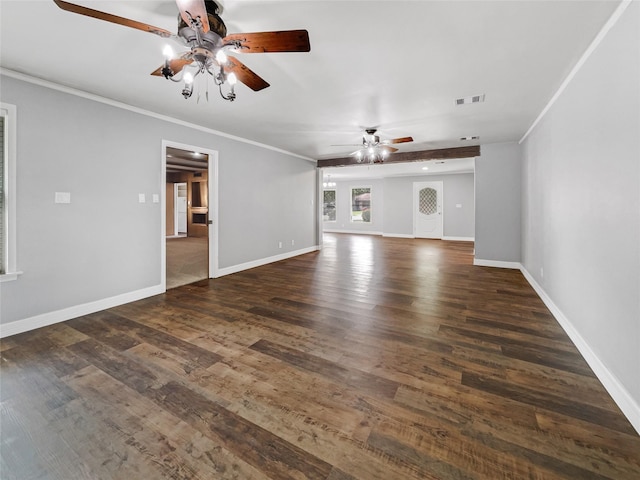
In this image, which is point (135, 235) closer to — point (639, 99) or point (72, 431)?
point (72, 431)

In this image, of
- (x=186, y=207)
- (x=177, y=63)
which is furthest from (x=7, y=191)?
(x=186, y=207)

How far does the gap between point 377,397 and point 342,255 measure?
17.5ft

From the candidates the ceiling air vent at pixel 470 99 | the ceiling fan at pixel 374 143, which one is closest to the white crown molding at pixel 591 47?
the ceiling air vent at pixel 470 99

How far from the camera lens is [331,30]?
2039 millimetres

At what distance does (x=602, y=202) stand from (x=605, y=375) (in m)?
1.17

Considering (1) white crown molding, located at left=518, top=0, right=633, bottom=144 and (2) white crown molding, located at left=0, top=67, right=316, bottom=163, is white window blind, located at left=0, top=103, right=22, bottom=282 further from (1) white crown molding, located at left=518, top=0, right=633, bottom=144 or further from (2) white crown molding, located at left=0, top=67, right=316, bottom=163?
(1) white crown molding, located at left=518, top=0, right=633, bottom=144

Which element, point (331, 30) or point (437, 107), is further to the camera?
point (437, 107)

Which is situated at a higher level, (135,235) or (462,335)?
(135,235)

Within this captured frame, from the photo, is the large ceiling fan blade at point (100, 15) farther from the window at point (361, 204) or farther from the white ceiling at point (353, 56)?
the window at point (361, 204)

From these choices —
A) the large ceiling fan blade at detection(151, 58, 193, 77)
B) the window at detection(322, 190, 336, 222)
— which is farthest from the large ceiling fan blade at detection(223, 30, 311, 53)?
the window at detection(322, 190, 336, 222)

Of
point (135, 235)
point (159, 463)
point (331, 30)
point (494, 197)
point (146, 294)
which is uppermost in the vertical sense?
point (331, 30)

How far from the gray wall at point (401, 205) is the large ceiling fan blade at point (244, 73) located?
30.8 feet

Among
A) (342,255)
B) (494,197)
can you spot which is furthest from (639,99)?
(342,255)

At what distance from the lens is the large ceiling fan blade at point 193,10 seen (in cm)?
146
